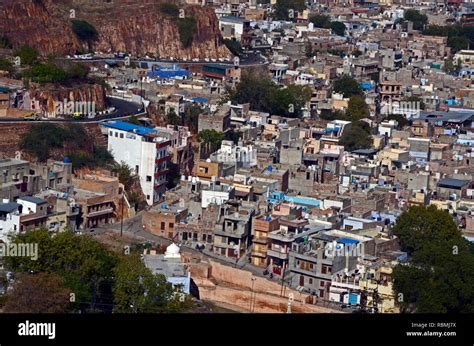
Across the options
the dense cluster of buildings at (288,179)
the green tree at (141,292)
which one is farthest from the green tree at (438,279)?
the green tree at (141,292)

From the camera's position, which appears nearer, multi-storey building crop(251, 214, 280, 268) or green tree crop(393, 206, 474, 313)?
green tree crop(393, 206, 474, 313)

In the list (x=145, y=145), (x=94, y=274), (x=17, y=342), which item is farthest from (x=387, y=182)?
(x=17, y=342)

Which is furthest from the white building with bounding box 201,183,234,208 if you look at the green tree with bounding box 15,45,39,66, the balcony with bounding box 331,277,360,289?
the green tree with bounding box 15,45,39,66

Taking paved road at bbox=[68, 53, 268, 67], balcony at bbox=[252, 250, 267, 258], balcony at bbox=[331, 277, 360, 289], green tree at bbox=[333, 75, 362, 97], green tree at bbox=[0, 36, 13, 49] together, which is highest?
green tree at bbox=[0, 36, 13, 49]

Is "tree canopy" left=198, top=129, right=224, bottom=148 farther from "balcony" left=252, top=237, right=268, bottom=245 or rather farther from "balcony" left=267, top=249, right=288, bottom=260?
"balcony" left=267, top=249, right=288, bottom=260

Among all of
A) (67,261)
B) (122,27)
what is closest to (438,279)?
(67,261)

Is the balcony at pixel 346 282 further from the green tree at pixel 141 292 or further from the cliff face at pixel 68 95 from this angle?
the cliff face at pixel 68 95

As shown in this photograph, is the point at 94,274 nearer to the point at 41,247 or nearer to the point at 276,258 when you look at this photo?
the point at 41,247
